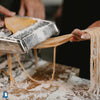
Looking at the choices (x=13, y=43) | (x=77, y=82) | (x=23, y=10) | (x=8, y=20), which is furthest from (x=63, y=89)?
(x=23, y=10)

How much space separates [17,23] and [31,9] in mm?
320

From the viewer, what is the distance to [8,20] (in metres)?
1.19

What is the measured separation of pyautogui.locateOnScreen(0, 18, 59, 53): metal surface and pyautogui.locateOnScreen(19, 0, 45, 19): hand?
32cm

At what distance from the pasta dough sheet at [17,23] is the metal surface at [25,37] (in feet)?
0.15

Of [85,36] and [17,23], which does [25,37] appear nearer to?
[17,23]

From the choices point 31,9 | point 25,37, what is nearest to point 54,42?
point 25,37

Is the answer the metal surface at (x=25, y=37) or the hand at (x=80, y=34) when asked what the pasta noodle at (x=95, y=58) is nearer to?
the hand at (x=80, y=34)

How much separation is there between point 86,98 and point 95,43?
347mm

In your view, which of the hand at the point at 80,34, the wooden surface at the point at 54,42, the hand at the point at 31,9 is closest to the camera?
the hand at the point at 80,34

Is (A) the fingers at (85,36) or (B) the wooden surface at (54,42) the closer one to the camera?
(A) the fingers at (85,36)

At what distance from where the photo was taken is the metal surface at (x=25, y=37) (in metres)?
0.96

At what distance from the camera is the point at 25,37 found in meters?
0.98

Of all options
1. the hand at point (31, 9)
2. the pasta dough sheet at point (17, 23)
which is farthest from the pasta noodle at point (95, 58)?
the hand at point (31, 9)

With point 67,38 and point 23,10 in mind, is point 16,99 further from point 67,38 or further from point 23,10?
point 23,10
